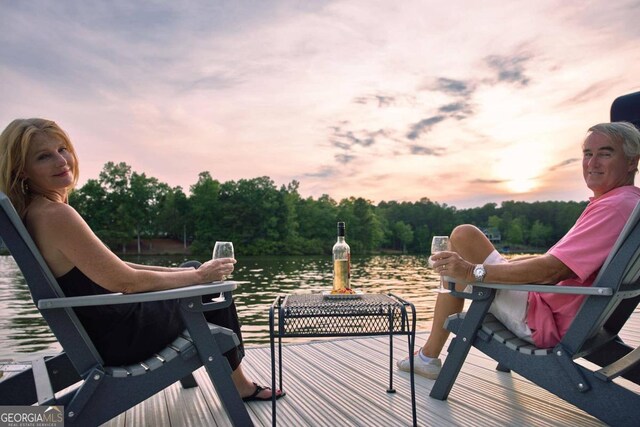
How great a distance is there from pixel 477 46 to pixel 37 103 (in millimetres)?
19267

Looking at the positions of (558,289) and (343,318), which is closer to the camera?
(558,289)

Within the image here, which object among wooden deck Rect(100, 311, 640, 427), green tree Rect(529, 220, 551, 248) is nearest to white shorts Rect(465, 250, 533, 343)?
wooden deck Rect(100, 311, 640, 427)

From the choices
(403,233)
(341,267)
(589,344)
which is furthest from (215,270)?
(403,233)

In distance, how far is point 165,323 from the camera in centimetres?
206

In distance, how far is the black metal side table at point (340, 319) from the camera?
2.20 metres

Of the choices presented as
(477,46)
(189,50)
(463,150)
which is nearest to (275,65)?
(189,50)

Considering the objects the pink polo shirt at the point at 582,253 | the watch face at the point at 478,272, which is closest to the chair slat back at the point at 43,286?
the watch face at the point at 478,272

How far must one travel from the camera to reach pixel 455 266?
2.31 m

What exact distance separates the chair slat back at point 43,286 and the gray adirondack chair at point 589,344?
1.73 meters

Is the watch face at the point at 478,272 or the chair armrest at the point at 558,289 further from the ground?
the watch face at the point at 478,272

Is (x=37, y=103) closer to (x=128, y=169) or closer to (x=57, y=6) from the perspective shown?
(x=57, y=6)

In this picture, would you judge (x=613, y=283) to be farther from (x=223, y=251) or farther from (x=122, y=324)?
(x=122, y=324)

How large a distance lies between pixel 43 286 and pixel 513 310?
203cm

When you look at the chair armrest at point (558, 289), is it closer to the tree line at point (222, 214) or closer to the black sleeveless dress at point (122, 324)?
the black sleeveless dress at point (122, 324)
